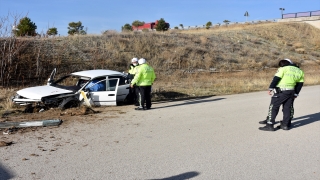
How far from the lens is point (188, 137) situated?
718 centimetres

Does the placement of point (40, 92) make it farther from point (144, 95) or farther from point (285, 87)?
point (285, 87)

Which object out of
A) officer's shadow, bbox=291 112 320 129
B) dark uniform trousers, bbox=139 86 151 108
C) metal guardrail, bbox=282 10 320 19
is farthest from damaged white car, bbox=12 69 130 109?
metal guardrail, bbox=282 10 320 19

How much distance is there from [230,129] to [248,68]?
893 inches

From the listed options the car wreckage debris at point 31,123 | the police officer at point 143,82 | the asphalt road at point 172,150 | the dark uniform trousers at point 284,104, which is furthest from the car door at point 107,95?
the dark uniform trousers at point 284,104

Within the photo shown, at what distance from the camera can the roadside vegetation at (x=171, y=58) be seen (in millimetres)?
16766

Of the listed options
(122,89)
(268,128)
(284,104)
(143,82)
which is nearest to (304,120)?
(284,104)

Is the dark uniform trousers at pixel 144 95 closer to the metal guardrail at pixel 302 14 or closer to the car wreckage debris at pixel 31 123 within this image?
the car wreckage debris at pixel 31 123

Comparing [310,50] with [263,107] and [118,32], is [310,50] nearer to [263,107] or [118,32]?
[118,32]

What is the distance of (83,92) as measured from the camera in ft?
33.2

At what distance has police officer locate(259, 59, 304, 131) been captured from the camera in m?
7.73

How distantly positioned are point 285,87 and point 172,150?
3.29 meters

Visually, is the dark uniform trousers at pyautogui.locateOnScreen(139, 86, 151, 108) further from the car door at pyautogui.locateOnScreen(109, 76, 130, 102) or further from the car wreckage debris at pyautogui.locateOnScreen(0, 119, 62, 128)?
the car wreckage debris at pyautogui.locateOnScreen(0, 119, 62, 128)

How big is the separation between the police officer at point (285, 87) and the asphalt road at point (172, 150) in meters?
0.34

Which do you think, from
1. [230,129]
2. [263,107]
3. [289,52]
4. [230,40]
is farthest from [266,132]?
[289,52]
